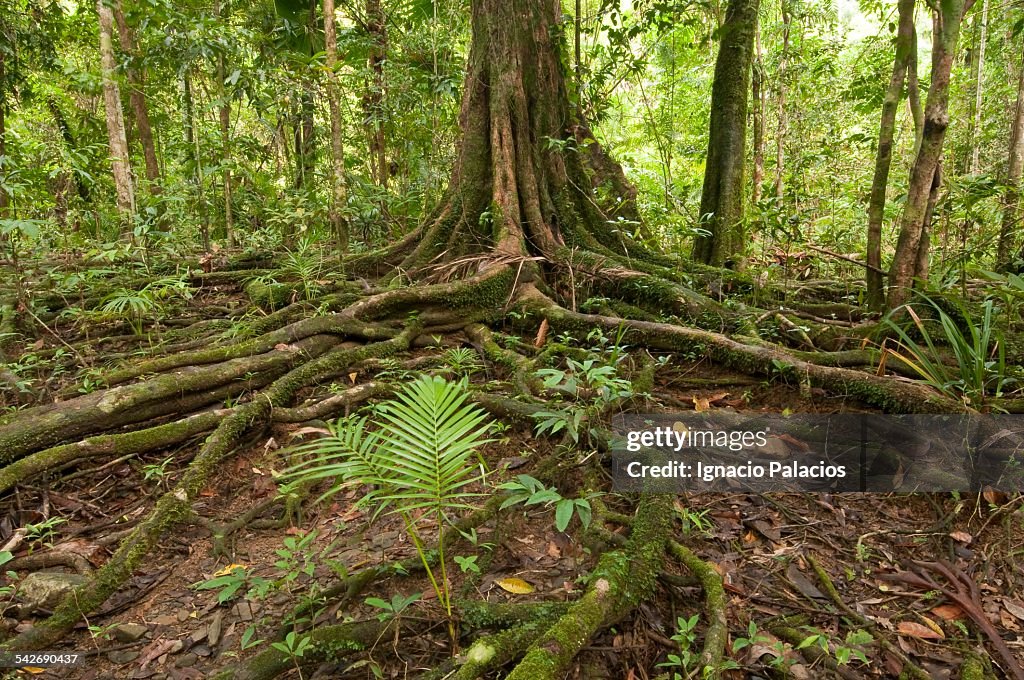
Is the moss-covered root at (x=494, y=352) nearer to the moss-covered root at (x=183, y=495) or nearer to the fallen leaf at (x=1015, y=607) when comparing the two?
the moss-covered root at (x=183, y=495)

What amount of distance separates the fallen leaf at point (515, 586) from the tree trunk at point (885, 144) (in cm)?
312

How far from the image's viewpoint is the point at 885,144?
3.39 metres

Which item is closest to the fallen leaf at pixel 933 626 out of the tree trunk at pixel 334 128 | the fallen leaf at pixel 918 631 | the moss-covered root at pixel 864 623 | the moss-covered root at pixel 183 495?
the fallen leaf at pixel 918 631

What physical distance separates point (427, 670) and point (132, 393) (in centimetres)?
219

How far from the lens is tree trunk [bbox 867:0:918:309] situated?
3.17 m

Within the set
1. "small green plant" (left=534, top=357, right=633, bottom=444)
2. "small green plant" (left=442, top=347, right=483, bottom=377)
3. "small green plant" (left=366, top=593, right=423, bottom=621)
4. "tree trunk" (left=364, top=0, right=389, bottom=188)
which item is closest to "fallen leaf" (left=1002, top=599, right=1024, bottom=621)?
"small green plant" (left=534, top=357, right=633, bottom=444)

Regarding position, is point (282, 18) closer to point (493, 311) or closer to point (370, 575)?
point (493, 311)

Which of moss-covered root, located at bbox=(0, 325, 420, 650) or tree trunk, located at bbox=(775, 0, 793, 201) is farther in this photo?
tree trunk, located at bbox=(775, 0, 793, 201)

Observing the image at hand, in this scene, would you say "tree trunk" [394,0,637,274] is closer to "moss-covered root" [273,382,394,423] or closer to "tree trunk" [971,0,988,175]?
"moss-covered root" [273,382,394,423]

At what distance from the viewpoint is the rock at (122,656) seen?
190cm

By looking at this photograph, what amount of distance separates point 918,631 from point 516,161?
13.6 ft

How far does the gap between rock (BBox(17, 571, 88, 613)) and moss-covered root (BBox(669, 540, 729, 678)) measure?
2200mm

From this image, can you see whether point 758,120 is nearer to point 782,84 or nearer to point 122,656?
point 782,84

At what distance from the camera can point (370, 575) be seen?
2.03 m
